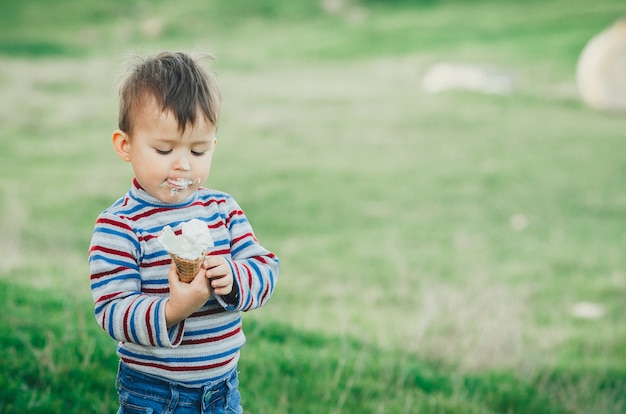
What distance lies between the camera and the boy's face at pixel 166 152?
222 cm

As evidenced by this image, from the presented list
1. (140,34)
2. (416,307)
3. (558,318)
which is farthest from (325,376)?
(140,34)

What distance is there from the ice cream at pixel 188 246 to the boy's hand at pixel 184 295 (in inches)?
1.2

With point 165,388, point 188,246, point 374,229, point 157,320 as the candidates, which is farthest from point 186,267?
point 374,229

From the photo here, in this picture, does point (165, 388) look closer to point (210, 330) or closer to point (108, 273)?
point (210, 330)

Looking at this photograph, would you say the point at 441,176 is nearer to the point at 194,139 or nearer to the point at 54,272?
the point at 54,272

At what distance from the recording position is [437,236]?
8703 mm

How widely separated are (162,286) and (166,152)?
42 centimetres

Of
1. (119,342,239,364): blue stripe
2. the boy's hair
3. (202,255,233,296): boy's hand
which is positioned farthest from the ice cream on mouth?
(119,342,239,364): blue stripe

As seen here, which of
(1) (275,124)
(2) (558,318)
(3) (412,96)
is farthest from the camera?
(3) (412,96)

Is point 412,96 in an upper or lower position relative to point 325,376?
upper

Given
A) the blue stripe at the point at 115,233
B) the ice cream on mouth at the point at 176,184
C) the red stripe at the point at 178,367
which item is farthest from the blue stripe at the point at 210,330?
the ice cream on mouth at the point at 176,184

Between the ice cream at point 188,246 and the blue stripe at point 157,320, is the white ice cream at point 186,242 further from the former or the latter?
the blue stripe at point 157,320

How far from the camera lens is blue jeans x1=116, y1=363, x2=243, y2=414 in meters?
2.33

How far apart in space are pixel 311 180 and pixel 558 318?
16.8ft
